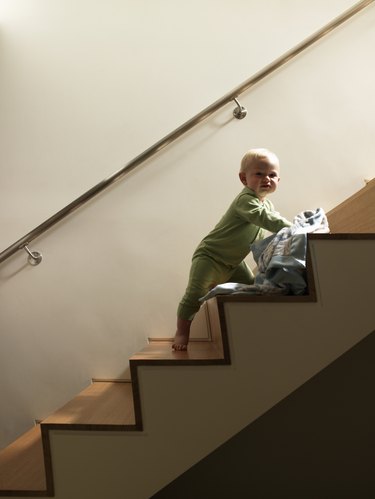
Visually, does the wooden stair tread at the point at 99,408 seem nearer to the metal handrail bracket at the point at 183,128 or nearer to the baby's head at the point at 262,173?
the metal handrail bracket at the point at 183,128

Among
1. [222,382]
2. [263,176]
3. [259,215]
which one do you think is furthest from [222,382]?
[263,176]

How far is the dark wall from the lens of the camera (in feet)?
6.97

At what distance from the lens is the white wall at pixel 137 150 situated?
2316 millimetres

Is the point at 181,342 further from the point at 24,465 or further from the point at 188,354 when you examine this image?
the point at 24,465

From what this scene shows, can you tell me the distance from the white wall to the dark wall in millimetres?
559

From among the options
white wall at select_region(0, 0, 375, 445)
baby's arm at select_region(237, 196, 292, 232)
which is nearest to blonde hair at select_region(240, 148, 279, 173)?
baby's arm at select_region(237, 196, 292, 232)

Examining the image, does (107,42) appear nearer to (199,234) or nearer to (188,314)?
(199,234)

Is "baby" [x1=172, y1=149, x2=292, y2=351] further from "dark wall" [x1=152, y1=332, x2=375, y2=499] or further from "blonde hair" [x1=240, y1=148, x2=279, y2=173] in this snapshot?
"dark wall" [x1=152, y1=332, x2=375, y2=499]

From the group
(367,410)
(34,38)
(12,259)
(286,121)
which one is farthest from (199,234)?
(34,38)

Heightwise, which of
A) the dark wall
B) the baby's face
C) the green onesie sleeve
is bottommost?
the dark wall

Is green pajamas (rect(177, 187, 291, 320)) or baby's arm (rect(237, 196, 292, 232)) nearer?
baby's arm (rect(237, 196, 292, 232))

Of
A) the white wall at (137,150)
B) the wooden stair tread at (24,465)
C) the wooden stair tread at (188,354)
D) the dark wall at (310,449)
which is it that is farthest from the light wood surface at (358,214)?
the wooden stair tread at (24,465)

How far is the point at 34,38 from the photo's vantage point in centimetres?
251

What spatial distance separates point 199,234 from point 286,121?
24.8 inches
